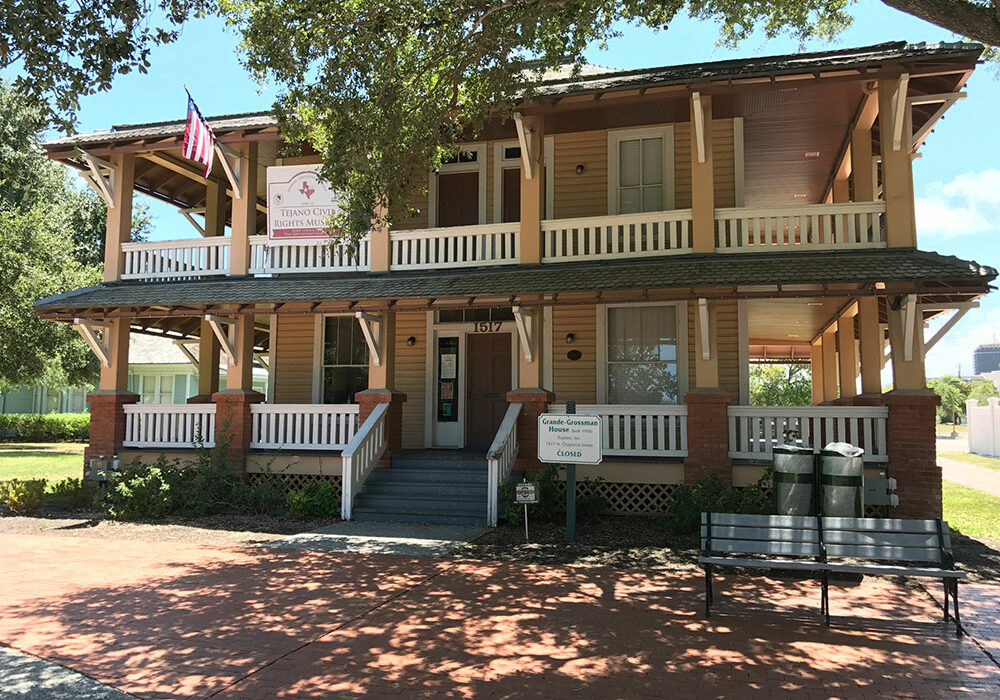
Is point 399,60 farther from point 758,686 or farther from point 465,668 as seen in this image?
point 758,686

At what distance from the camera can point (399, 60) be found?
1027cm

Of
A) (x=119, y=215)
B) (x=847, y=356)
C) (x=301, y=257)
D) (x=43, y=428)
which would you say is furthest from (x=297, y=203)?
(x=43, y=428)

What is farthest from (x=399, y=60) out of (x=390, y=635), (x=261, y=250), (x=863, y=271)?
(x=390, y=635)

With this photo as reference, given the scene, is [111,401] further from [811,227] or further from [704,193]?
[811,227]

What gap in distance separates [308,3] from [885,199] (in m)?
8.69

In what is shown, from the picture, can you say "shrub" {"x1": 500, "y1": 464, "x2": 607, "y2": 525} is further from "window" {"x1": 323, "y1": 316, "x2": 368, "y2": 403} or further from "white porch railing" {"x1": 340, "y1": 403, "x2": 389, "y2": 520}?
"window" {"x1": 323, "y1": 316, "x2": 368, "y2": 403}

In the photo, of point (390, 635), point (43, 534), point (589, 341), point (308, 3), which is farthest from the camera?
point (589, 341)

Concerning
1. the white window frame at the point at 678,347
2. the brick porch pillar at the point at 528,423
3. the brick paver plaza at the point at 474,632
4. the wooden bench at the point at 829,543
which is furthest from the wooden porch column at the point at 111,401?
the wooden bench at the point at 829,543

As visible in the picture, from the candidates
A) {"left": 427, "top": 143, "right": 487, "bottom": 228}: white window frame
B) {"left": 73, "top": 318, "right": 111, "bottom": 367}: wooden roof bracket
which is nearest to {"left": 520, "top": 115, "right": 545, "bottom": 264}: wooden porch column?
{"left": 427, "top": 143, "right": 487, "bottom": 228}: white window frame

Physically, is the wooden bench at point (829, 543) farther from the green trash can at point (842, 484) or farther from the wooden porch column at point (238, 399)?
the wooden porch column at point (238, 399)

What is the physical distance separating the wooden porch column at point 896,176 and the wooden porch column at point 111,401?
532 inches

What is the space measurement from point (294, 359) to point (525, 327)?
20.8 ft

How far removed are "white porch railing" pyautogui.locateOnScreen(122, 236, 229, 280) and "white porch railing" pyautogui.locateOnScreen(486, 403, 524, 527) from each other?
6593 millimetres

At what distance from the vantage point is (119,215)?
563 inches
